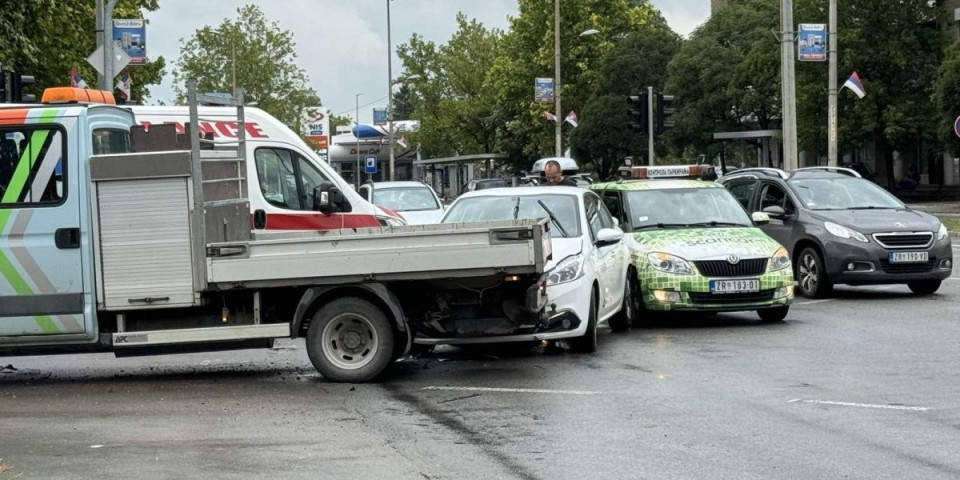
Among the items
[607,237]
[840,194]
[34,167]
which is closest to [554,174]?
[840,194]

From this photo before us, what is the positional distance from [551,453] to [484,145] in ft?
293

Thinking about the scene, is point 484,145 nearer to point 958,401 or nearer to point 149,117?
→ point 149,117

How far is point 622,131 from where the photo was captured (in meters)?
74.1

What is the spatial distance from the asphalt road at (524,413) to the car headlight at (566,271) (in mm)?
733

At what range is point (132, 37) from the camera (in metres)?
32.4

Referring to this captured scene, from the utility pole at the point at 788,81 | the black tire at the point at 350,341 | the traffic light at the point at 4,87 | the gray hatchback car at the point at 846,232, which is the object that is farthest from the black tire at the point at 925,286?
the traffic light at the point at 4,87

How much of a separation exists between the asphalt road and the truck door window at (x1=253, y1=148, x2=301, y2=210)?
6.47 ft

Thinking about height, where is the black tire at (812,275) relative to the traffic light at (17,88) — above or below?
below

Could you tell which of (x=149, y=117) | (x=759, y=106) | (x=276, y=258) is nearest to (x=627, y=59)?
(x=759, y=106)

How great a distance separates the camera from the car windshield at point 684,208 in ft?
54.4

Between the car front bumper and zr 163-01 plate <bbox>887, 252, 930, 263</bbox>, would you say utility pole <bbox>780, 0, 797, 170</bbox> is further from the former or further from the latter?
zr 163-01 plate <bbox>887, 252, 930, 263</bbox>

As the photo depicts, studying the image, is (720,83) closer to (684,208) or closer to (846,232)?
(846,232)

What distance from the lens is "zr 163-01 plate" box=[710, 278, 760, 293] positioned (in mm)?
15078

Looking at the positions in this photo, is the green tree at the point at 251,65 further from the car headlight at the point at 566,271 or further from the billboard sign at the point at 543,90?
the car headlight at the point at 566,271
